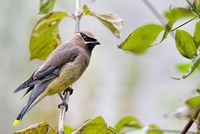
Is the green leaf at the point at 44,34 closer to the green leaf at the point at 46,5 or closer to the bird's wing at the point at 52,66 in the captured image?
the green leaf at the point at 46,5

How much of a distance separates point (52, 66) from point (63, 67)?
6cm

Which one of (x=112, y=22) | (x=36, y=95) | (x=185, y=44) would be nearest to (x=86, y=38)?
(x=36, y=95)

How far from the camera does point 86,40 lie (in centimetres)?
210

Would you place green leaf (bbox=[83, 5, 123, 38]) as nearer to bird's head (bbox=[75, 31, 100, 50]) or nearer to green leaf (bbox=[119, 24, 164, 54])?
green leaf (bbox=[119, 24, 164, 54])

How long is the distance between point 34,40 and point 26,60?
344cm

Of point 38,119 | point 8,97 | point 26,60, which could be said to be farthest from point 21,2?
point 38,119

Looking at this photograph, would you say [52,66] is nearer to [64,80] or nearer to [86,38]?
[64,80]

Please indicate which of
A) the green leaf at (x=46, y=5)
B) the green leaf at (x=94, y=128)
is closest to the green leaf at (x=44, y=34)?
the green leaf at (x=46, y=5)

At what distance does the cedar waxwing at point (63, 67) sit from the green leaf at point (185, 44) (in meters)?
1.24

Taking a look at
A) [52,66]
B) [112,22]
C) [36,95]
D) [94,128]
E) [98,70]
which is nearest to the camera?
[94,128]

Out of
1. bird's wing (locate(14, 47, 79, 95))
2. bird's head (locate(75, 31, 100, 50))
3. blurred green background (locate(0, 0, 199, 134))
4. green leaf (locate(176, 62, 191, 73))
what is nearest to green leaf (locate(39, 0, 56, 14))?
green leaf (locate(176, 62, 191, 73))

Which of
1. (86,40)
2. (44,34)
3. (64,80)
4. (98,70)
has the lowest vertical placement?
(98,70)

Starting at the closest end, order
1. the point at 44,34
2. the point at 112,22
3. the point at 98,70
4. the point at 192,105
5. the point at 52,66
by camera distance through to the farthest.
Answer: the point at 192,105, the point at 112,22, the point at 44,34, the point at 52,66, the point at 98,70

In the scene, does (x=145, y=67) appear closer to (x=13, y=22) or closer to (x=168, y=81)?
(x=168, y=81)
